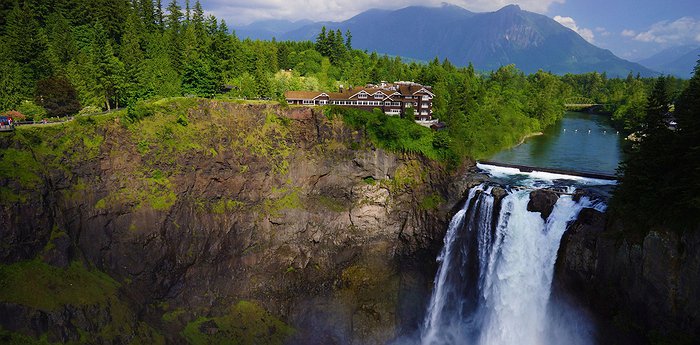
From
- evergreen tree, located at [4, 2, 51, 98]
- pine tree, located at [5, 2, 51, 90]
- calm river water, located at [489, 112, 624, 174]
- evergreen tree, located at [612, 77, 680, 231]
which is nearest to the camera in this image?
evergreen tree, located at [612, 77, 680, 231]

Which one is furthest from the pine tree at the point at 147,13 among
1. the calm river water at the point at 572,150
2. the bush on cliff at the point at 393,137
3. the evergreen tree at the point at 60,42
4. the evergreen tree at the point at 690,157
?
the evergreen tree at the point at 690,157

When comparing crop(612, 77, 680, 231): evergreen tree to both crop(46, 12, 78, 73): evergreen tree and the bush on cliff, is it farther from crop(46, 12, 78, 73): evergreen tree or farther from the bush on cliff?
crop(46, 12, 78, 73): evergreen tree

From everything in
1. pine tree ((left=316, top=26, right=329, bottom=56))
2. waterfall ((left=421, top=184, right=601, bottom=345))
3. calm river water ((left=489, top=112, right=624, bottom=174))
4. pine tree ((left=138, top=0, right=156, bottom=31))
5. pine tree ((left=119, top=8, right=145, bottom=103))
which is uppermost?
pine tree ((left=138, top=0, right=156, bottom=31))

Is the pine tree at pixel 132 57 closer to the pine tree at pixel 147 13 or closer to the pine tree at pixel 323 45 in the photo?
the pine tree at pixel 147 13

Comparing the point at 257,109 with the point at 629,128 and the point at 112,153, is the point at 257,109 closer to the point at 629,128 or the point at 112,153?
the point at 112,153

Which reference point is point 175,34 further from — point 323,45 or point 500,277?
point 500,277

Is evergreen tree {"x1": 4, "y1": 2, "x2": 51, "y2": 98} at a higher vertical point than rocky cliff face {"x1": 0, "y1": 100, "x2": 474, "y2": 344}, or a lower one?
higher

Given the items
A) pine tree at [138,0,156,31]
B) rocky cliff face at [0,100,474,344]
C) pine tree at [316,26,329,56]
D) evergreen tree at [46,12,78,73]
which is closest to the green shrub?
evergreen tree at [46,12,78,73]
